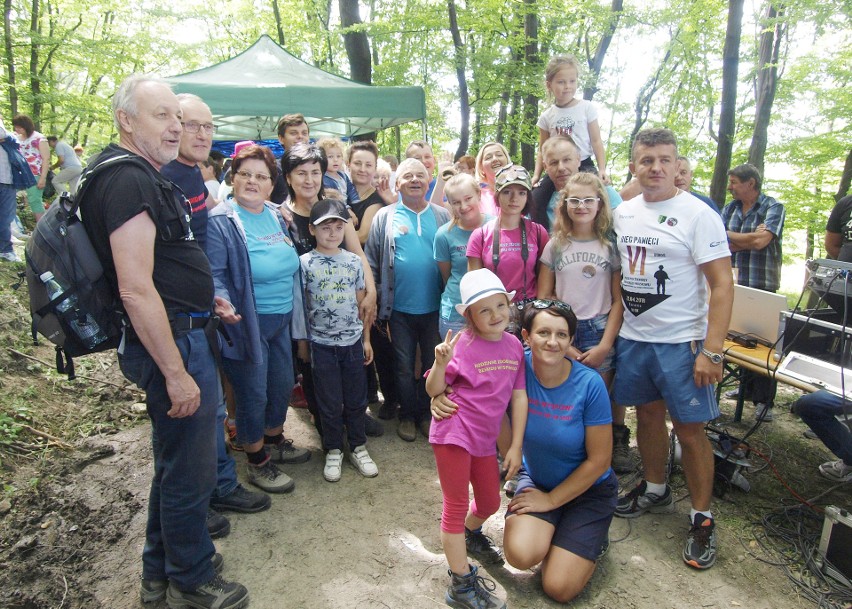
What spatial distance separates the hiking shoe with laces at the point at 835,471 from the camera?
11.0 ft

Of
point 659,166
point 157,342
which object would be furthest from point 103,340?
point 659,166

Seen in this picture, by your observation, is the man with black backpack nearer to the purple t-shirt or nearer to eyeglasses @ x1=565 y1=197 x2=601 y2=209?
the purple t-shirt

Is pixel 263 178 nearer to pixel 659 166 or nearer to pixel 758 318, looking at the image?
pixel 659 166

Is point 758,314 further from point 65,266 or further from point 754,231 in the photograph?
point 65,266

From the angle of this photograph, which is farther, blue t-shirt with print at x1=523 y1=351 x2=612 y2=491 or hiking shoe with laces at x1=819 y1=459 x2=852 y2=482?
hiking shoe with laces at x1=819 y1=459 x2=852 y2=482

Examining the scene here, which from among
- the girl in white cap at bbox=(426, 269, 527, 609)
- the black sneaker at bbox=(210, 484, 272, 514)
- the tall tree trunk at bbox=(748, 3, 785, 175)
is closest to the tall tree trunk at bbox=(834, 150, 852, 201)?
the tall tree trunk at bbox=(748, 3, 785, 175)

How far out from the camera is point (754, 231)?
183 inches

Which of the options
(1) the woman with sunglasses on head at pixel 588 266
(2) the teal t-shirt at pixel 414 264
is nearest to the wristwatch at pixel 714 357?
(1) the woman with sunglasses on head at pixel 588 266

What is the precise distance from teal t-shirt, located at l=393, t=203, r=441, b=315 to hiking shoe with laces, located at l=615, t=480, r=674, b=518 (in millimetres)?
1737

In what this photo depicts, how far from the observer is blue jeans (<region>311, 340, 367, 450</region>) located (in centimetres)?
A: 320

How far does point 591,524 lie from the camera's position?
2.41 m

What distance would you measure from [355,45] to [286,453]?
338 inches

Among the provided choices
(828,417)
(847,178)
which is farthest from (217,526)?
(847,178)

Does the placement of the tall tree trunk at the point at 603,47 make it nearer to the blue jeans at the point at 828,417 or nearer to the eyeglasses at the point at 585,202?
the eyeglasses at the point at 585,202
